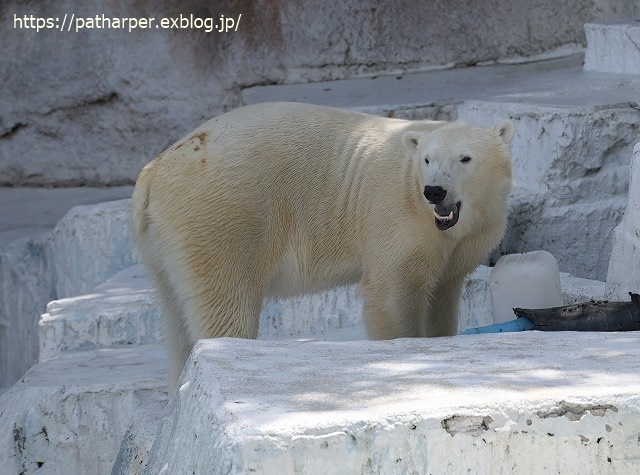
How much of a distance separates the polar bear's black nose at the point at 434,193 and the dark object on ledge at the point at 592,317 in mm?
465

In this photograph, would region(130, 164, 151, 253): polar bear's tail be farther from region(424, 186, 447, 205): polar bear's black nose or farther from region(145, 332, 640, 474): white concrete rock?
region(145, 332, 640, 474): white concrete rock

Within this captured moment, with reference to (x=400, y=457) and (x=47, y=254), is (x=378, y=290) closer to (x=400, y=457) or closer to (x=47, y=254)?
(x=400, y=457)

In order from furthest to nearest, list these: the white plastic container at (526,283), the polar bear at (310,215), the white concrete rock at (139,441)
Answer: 1. the white plastic container at (526,283)
2. the polar bear at (310,215)
3. the white concrete rock at (139,441)

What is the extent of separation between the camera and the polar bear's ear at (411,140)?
155 inches

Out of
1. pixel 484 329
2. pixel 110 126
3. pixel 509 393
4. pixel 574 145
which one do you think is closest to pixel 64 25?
pixel 110 126

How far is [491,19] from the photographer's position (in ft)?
28.7

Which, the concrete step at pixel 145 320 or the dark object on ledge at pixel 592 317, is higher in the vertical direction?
the dark object on ledge at pixel 592 317

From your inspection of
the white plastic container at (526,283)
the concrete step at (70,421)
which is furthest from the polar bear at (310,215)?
the concrete step at (70,421)

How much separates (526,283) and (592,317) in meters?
0.65

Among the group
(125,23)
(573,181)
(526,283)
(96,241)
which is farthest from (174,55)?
(526,283)

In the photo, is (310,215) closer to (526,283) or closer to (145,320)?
(526,283)

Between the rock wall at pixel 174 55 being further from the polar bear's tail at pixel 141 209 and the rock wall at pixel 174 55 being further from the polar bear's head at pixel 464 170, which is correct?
the polar bear's tail at pixel 141 209

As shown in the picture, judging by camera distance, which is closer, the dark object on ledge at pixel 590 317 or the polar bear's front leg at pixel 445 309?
the dark object on ledge at pixel 590 317

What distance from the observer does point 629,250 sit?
3.97 meters
